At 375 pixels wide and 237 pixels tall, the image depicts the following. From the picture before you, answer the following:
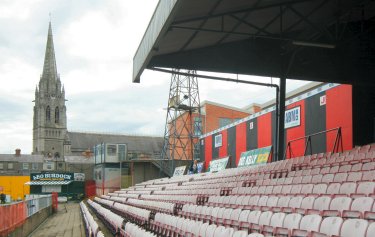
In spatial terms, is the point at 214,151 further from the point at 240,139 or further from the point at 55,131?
the point at 55,131

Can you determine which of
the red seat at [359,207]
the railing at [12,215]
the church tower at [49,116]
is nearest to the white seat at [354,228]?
the red seat at [359,207]

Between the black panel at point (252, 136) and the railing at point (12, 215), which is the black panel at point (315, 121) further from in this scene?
the railing at point (12, 215)

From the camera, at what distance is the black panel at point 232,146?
81.4ft

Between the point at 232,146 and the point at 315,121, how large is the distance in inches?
368

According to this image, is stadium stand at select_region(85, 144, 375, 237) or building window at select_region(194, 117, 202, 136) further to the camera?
building window at select_region(194, 117, 202, 136)

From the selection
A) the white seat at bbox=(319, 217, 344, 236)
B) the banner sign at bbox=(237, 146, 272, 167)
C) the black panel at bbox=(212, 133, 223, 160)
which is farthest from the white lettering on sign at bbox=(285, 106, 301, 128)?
the white seat at bbox=(319, 217, 344, 236)

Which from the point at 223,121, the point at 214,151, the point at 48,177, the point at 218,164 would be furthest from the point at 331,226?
the point at 48,177

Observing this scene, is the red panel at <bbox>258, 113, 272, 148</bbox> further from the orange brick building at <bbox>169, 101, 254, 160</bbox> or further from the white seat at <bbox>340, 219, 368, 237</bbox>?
the orange brick building at <bbox>169, 101, 254, 160</bbox>

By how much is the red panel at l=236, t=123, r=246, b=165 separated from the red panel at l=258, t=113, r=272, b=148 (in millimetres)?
1936

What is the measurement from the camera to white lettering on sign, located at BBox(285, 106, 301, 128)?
56.9 feet

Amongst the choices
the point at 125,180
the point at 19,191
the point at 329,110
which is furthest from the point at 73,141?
the point at 329,110

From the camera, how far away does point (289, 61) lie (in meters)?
13.2

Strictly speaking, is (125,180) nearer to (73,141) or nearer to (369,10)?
(369,10)

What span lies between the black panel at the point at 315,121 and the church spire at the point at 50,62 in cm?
11224
